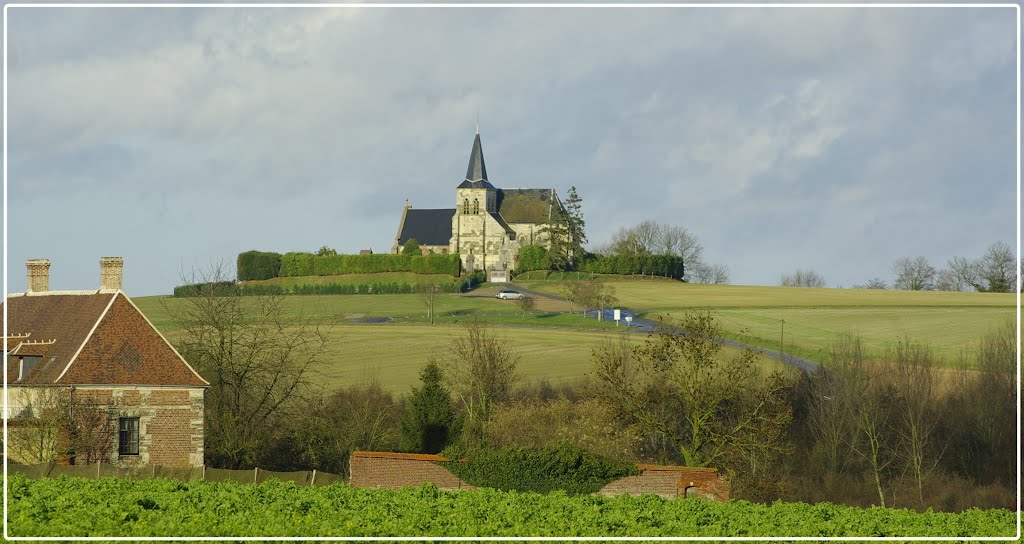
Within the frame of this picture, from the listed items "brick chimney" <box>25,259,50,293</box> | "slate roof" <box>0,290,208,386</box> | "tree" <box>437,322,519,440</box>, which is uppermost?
"brick chimney" <box>25,259,50,293</box>

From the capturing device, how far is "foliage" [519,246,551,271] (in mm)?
133500

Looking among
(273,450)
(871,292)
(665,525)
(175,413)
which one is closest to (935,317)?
(871,292)

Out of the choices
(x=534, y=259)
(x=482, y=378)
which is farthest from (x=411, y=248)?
(x=482, y=378)

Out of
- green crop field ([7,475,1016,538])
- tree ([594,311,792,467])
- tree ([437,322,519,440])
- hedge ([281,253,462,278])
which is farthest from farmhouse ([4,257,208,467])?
hedge ([281,253,462,278])

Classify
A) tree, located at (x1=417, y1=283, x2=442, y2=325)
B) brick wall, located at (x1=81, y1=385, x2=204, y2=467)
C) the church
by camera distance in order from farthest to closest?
the church, tree, located at (x1=417, y1=283, x2=442, y2=325), brick wall, located at (x1=81, y1=385, x2=204, y2=467)

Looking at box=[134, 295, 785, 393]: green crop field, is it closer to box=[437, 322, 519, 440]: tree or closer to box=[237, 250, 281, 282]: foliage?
box=[437, 322, 519, 440]: tree

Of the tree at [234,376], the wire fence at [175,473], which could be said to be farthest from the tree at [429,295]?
the wire fence at [175,473]

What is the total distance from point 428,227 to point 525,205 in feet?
40.0

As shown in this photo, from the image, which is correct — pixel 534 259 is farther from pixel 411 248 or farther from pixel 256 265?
pixel 256 265

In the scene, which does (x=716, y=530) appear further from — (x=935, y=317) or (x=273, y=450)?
(x=935, y=317)

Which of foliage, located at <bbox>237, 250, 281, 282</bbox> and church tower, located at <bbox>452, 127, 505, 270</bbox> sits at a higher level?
church tower, located at <bbox>452, 127, 505, 270</bbox>

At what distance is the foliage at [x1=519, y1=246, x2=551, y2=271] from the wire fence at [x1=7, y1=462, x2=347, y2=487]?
96102 millimetres

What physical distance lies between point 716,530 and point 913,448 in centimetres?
3304

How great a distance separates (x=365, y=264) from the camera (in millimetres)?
127375
